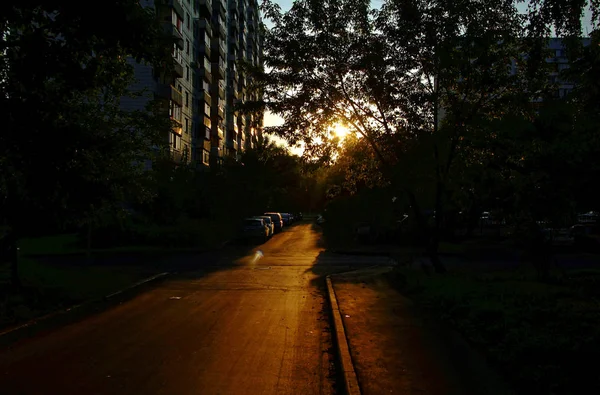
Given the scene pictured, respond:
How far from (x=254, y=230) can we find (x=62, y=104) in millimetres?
29370

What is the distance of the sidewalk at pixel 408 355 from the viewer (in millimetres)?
6098

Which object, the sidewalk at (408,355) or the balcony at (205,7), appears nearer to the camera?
the sidewalk at (408,355)

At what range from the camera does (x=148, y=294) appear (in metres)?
14.8

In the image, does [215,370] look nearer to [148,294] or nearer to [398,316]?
[398,316]

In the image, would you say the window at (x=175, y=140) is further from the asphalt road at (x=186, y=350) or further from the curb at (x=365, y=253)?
the asphalt road at (x=186, y=350)

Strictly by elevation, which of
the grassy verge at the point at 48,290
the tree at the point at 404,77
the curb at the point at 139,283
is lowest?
the curb at the point at 139,283

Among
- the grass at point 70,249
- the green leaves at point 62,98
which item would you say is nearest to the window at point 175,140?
the grass at point 70,249

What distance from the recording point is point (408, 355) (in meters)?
7.56

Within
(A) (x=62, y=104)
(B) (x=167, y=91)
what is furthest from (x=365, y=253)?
(B) (x=167, y=91)

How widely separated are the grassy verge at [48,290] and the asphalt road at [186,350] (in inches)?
28.0

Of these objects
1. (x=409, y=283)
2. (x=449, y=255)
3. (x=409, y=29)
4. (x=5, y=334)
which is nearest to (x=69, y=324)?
(x=5, y=334)

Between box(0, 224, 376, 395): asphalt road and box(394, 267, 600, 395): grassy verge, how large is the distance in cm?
204

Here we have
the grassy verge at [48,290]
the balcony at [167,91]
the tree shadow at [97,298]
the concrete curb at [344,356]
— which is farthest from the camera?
the balcony at [167,91]

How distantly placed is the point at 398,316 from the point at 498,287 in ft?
11.0
